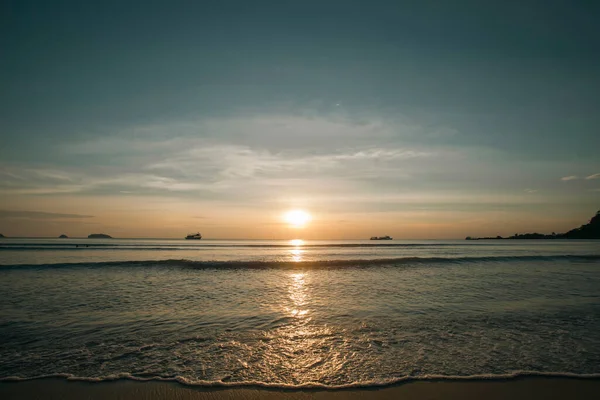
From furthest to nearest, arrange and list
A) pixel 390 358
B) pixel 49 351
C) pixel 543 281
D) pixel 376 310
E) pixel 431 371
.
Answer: pixel 543 281, pixel 376 310, pixel 49 351, pixel 390 358, pixel 431 371

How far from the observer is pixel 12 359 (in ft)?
23.6

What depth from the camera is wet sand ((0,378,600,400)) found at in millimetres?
5500

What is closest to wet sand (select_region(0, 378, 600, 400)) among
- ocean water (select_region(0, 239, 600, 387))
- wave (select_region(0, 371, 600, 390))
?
wave (select_region(0, 371, 600, 390))

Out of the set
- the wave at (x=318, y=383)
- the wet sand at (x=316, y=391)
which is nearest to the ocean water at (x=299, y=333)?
the wave at (x=318, y=383)

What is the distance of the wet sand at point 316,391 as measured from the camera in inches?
217

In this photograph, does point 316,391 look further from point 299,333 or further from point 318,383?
point 299,333

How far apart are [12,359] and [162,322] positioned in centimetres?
380

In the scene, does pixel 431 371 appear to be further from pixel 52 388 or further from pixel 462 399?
pixel 52 388

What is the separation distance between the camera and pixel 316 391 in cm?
561

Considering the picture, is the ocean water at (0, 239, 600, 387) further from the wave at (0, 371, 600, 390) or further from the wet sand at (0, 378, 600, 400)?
the wet sand at (0, 378, 600, 400)

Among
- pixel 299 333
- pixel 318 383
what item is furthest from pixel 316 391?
pixel 299 333

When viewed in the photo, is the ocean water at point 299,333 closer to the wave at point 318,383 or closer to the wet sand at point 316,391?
the wave at point 318,383

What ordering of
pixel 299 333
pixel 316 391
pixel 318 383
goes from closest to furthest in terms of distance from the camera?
pixel 316 391 → pixel 318 383 → pixel 299 333

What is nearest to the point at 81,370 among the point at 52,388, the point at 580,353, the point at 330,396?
the point at 52,388
